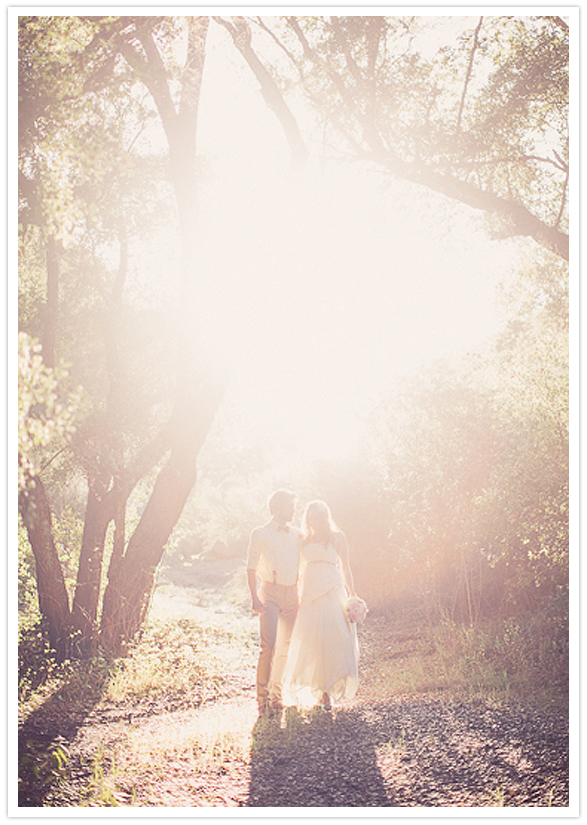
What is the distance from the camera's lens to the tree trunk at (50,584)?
6660 mm

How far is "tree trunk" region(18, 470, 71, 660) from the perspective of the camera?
6.66 metres

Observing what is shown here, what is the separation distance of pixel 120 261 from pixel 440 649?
733cm

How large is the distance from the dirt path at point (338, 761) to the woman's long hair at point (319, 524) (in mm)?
1330

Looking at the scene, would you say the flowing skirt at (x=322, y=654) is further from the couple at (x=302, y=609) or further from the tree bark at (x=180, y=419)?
the tree bark at (x=180, y=419)

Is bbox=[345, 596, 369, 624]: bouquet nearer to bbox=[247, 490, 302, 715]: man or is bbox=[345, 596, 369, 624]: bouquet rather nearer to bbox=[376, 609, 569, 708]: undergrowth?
bbox=[247, 490, 302, 715]: man

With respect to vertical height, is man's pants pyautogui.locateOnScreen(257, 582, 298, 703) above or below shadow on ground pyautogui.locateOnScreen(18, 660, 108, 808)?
above

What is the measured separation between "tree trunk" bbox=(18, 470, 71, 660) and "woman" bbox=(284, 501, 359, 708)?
3285 millimetres

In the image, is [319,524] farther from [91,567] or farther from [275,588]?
[91,567]

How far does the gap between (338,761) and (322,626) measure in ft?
3.50

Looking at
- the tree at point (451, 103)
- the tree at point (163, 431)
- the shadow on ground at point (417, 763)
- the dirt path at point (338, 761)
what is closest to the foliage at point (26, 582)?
the tree at point (163, 431)

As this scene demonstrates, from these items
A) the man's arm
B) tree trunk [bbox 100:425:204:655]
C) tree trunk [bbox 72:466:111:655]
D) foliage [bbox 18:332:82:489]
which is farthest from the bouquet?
tree trunk [bbox 72:466:111:655]

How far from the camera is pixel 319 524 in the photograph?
15.9ft

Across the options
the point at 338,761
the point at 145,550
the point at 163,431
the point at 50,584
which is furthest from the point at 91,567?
the point at 338,761
